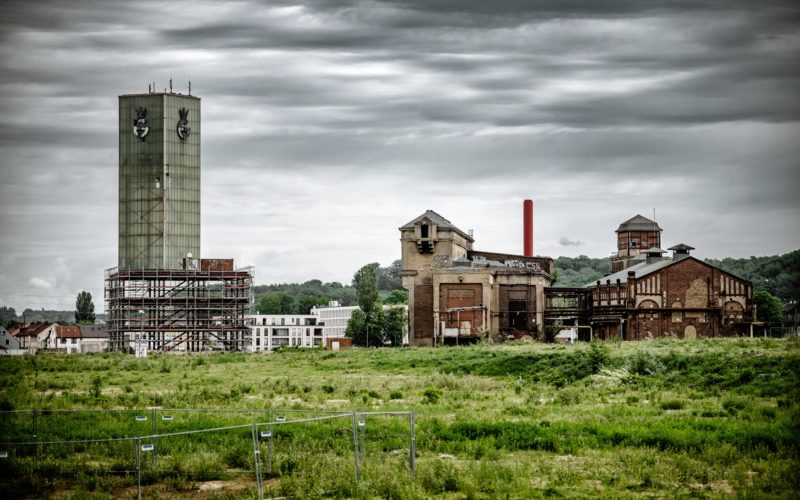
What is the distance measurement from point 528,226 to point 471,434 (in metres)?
84.1

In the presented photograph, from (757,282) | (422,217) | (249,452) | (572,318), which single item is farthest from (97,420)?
(757,282)

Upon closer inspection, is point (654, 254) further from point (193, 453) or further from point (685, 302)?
point (193, 453)

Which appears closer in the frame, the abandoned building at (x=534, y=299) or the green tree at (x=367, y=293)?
the abandoned building at (x=534, y=299)

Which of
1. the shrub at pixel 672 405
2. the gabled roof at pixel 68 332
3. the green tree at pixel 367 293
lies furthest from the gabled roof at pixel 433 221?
the gabled roof at pixel 68 332

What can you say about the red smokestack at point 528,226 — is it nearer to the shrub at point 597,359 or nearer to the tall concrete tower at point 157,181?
the tall concrete tower at point 157,181

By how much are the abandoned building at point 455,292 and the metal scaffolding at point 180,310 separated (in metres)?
27.0

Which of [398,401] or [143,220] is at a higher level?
[143,220]

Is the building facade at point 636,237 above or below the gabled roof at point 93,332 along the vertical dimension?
above

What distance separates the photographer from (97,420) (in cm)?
2850

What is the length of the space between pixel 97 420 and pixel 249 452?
7.59 meters

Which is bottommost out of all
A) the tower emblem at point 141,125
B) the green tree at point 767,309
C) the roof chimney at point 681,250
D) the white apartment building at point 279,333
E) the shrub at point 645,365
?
the white apartment building at point 279,333

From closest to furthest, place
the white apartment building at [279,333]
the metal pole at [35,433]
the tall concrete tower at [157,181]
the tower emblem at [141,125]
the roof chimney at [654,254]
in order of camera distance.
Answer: the metal pole at [35,433] → the roof chimney at [654,254] → the tall concrete tower at [157,181] → the tower emblem at [141,125] → the white apartment building at [279,333]

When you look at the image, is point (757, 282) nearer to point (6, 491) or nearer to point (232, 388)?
point (232, 388)

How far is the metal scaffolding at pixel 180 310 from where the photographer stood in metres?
110
